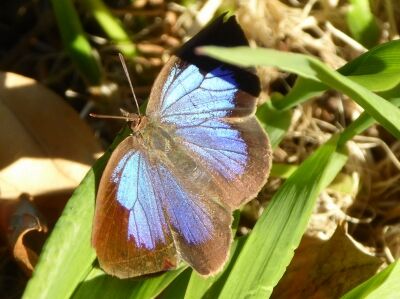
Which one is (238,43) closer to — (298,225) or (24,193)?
(298,225)

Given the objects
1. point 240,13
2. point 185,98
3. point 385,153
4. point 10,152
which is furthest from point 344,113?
point 10,152

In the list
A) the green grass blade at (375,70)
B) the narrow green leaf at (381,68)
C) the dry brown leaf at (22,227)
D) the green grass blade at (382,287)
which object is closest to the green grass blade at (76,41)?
the dry brown leaf at (22,227)

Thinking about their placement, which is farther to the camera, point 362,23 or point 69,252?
point 362,23

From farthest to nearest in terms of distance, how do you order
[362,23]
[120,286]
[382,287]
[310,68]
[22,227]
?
[362,23], [22,227], [120,286], [382,287], [310,68]

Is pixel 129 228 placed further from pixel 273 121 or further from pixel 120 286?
pixel 273 121

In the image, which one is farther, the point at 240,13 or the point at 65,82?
the point at 65,82

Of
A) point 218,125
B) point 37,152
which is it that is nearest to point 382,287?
point 218,125
